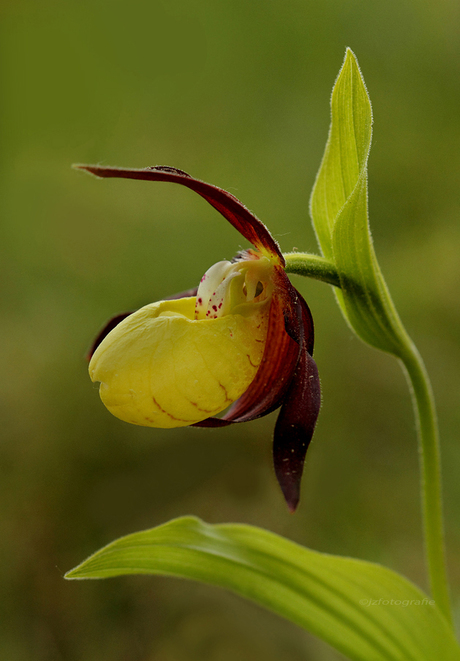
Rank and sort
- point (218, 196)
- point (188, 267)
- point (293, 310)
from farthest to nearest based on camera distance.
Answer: point (188, 267)
point (293, 310)
point (218, 196)

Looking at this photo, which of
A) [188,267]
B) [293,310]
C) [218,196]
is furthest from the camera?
[188,267]

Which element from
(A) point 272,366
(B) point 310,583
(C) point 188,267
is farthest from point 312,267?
(C) point 188,267

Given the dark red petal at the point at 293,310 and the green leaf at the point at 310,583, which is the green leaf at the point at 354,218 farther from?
the green leaf at the point at 310,583

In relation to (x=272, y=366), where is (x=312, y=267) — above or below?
above

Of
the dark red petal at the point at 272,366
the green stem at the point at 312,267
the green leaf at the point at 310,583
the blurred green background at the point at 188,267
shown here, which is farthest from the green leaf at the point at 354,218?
the blurred green background at the point at 188,267

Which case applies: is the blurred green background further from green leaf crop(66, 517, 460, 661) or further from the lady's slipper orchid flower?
the lady's slipper orchid flower

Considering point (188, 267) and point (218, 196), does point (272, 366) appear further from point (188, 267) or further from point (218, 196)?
point (188, 267)

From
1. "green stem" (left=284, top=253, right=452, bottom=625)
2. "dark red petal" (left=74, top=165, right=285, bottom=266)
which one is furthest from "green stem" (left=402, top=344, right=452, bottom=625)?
"dark red petal" (left=74, top=165, right=285, bottom=266)
